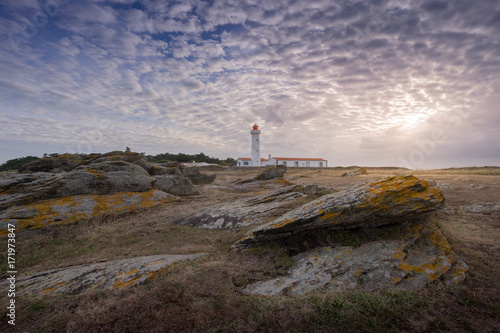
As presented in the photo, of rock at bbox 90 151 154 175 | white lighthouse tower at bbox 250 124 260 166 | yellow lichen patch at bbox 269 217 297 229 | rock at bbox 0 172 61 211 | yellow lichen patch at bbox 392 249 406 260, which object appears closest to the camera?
yellow lichen patch at bbox 392 249 406 260

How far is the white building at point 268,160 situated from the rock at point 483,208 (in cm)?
6089

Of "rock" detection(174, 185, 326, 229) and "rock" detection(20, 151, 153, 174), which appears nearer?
"rock" detection(174, 185, 326, 229)

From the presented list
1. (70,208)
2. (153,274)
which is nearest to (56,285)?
(153,274)

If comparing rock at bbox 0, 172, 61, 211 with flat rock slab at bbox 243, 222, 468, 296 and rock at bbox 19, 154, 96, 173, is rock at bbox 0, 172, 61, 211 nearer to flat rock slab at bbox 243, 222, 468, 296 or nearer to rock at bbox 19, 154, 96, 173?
rock at bbox 19, 154, 96, 173

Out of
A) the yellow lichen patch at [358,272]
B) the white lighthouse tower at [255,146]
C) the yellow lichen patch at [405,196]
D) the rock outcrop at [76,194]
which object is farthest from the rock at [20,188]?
the white lighthouse tower at [255,146]

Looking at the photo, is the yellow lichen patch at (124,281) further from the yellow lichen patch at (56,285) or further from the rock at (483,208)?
the rock at (483,208)

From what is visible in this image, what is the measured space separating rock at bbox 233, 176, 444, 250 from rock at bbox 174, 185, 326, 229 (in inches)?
131

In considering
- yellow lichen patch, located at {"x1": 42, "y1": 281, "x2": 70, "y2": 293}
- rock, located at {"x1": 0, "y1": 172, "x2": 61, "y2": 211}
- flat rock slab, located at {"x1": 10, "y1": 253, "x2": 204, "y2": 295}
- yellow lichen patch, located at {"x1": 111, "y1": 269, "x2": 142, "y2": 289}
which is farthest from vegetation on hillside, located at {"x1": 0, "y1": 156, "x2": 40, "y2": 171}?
yellow lichen patch, located at {"x1": 111, "y1": 269, "x2": 142, "y2": 289}

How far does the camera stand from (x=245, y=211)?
1175 centimetres

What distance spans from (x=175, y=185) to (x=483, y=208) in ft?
66.3

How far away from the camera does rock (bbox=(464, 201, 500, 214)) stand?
1101cm

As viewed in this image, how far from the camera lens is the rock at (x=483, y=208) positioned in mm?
11007

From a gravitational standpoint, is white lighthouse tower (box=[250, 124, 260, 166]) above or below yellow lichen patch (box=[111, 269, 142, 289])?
above

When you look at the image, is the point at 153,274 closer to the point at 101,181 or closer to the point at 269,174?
the point at 101,181
